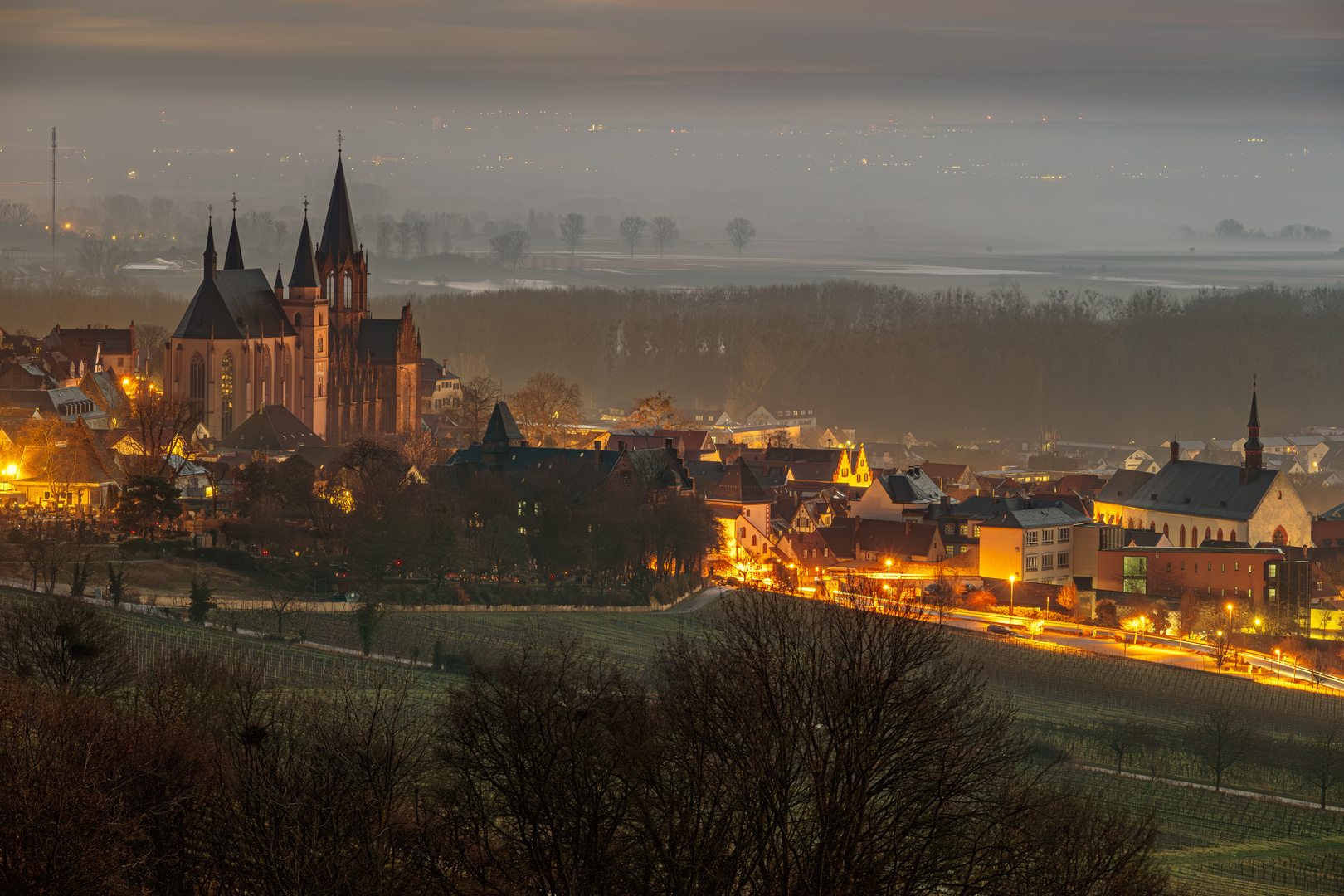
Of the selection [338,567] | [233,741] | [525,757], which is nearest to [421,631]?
[338,567]

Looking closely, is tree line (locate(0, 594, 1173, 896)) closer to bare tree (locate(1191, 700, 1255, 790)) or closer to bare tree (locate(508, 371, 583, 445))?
bare tree (locate(1191, 700, 1255, 790))

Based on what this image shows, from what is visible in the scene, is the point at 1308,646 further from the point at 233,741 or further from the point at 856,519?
the point at 233,741

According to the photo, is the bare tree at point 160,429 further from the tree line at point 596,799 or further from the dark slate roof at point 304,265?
the tree line at point 596,799

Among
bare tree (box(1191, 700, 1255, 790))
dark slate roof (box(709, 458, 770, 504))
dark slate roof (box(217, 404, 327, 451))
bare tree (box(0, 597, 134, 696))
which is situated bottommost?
bare tree (box(1191, 700, 1255, 790))

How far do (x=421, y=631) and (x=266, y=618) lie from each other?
4512 millimetres

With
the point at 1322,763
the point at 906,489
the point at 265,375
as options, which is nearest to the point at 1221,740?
the point at 1322,763

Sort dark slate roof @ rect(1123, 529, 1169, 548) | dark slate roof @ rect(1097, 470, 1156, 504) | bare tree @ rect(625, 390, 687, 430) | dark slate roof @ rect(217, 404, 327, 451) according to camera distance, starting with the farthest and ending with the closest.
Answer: bare tree @ rect(625, 390, 687, 430) → dark slate roof @ rect(217, 404, 327, 451) → dark slate roof @ rect(1097, 470, 1156, 504) → dark slate roof @ rect(1123, 529, 1169, 548)

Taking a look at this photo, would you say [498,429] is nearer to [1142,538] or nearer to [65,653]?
[1142,538]

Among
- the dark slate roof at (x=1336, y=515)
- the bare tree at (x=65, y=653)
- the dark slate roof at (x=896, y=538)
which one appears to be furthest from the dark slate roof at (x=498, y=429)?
the bare tree at (x=65, y=653)

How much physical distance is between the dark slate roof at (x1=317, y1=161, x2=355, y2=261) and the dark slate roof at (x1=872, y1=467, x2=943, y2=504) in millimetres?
44213

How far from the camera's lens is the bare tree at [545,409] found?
399ft

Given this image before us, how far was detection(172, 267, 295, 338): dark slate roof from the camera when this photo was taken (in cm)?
11425

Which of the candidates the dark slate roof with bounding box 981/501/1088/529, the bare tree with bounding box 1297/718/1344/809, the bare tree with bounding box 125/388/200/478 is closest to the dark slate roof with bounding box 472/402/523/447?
the bare tree with bounding box 125/388/200/478

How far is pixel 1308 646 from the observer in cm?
6869
